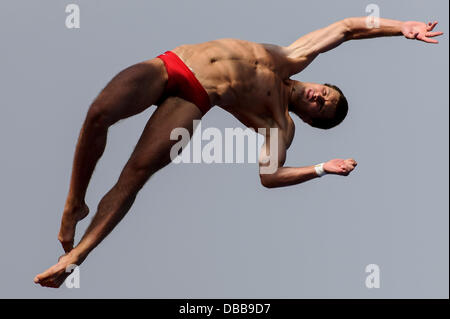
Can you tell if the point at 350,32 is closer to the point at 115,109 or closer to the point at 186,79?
the point at 186,79

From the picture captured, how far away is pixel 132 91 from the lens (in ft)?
17.8

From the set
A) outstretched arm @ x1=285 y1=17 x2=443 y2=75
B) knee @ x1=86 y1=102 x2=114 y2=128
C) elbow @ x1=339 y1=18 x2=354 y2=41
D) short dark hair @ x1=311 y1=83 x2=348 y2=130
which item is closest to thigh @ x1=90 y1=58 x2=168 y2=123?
knee @ x1=86 y1=102 x2=114 y2=128

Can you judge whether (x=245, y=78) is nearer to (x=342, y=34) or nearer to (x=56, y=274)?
(x=342, y=34)

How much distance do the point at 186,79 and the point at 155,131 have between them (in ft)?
1.22

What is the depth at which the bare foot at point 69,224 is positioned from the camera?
5.68 meters

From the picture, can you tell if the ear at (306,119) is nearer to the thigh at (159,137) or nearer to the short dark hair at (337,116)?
the short dark hair at (337,116)

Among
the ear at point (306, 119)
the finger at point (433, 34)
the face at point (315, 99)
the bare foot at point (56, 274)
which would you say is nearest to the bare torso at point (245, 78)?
the face at point (315, 99)

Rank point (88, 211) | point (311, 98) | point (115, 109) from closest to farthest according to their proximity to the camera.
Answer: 1. point (115, 109)
2. point (88, 211)
3. point (311, 98)

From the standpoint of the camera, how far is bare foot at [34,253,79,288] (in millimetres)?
5430

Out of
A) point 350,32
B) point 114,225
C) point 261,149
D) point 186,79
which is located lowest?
point 114,225

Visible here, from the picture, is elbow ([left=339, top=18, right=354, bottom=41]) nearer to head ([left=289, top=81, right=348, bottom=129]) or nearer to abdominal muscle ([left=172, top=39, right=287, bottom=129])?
head ([left=289, top=81, right=348, bottom=129])

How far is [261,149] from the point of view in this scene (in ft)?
20.0

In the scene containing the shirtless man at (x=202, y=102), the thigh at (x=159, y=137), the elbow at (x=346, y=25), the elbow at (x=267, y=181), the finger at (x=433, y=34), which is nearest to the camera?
the shirtless man at (x=202, y=102)

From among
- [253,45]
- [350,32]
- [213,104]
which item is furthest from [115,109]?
[350,32]
